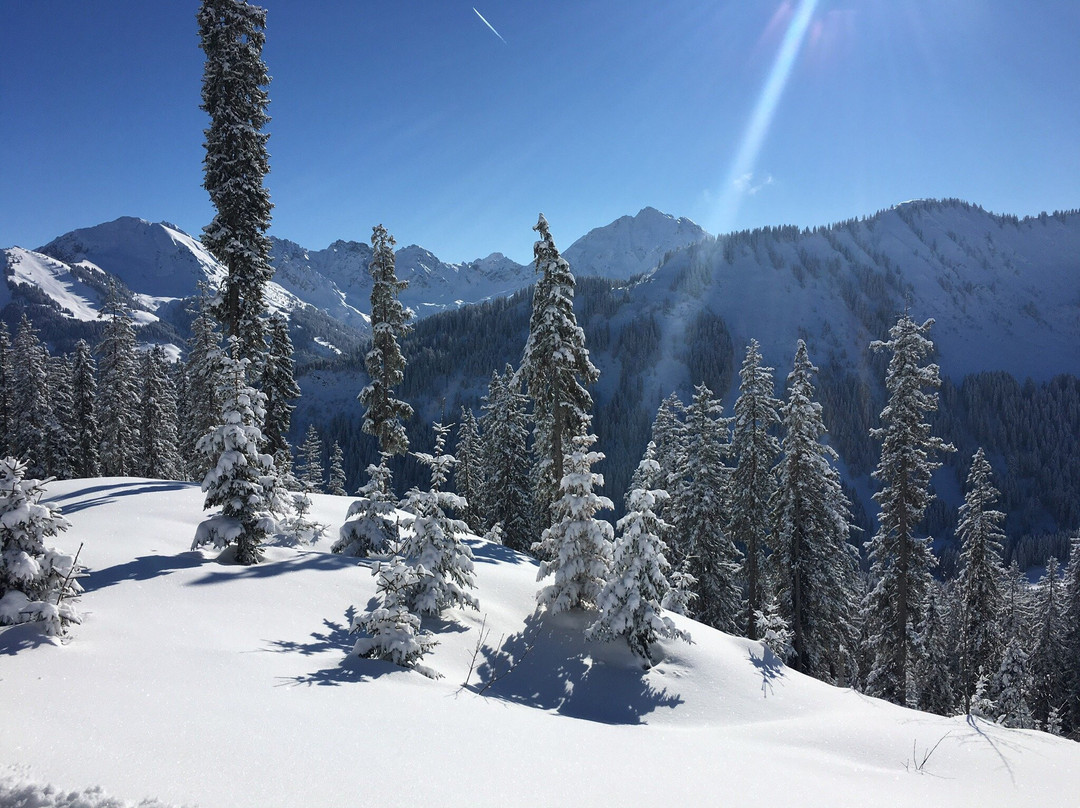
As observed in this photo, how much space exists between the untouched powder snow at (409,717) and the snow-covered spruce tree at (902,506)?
14.0 m

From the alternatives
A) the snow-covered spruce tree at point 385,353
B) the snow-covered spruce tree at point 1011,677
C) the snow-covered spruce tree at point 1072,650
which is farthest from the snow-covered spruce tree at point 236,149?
the snow-covered spruce tree at point 1072,650

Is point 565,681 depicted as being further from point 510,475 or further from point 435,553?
point 510,475

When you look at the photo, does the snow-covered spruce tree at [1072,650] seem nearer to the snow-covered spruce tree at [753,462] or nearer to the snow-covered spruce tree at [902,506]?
the snow-covered spruce tree at [902,506]

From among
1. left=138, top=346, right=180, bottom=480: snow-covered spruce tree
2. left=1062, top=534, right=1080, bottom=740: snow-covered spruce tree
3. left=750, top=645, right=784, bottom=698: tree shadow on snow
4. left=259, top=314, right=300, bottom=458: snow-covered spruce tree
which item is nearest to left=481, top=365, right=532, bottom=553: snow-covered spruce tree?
left=259, top=314, right=300, bottom=458: snow-covered spruce tree

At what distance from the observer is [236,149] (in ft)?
59.7

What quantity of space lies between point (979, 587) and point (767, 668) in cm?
2530

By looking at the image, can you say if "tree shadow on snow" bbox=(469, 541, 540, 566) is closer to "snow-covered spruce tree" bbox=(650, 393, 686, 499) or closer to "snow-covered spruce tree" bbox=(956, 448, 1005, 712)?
"snow-covered spruce tree" bbox=(650, 393, 686, 499)

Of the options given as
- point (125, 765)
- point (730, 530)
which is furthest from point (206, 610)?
point (730, 530)

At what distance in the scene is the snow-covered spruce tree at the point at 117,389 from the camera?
123 ft

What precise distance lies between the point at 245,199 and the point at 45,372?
36034mm

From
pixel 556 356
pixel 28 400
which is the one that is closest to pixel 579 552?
pixel 556 356

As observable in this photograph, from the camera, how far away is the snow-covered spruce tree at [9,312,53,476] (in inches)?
1502

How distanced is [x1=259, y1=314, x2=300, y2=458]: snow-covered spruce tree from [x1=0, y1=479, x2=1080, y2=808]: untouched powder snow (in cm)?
1258

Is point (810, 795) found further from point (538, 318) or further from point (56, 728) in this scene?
point (538, 318)
